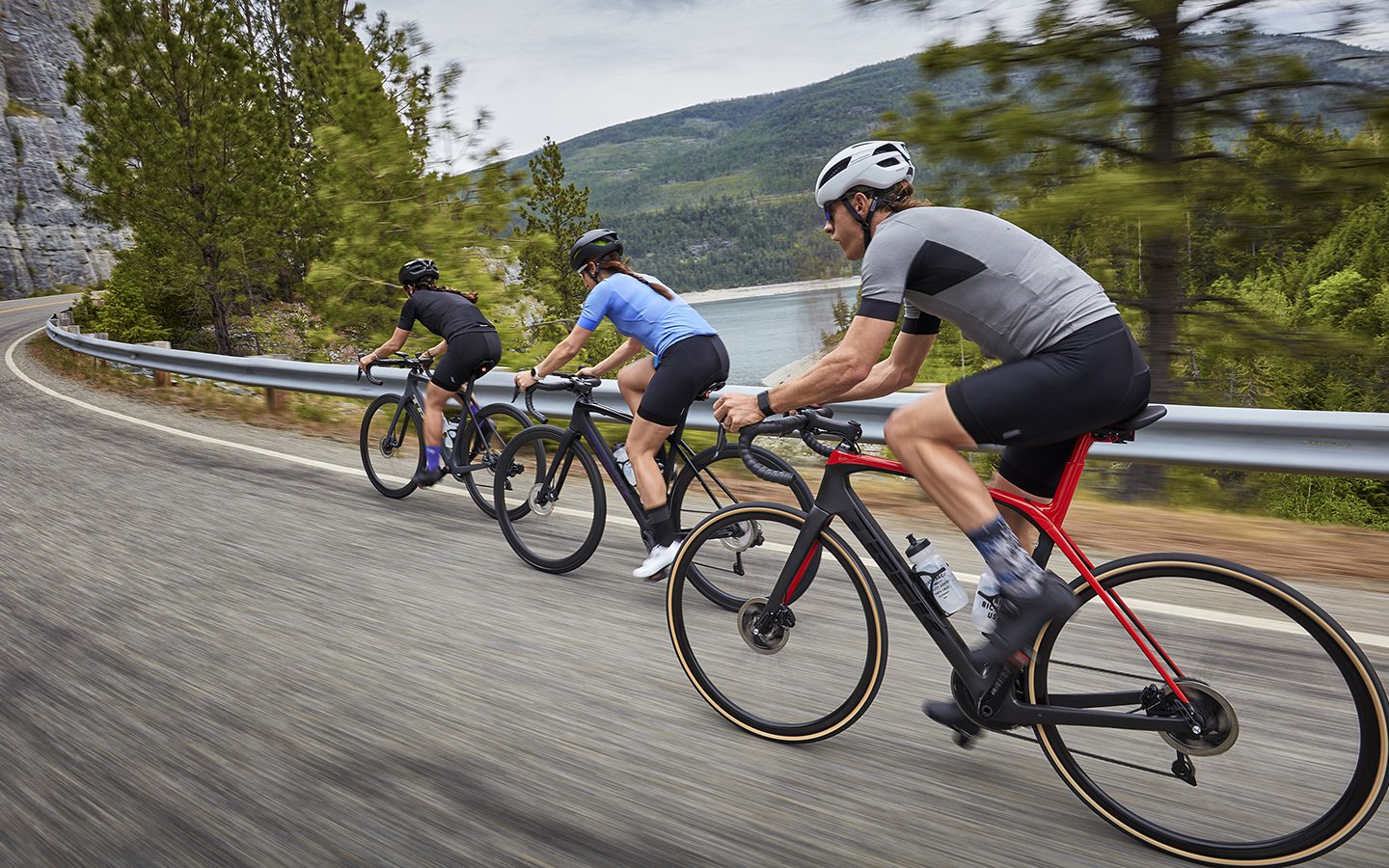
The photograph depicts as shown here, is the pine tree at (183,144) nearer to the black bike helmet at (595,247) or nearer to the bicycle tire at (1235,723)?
the black bike helmet at (595,247)

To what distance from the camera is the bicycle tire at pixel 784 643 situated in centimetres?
299

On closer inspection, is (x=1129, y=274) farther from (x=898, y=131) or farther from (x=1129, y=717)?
(x=1129, y=717)

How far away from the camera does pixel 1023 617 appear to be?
261cm

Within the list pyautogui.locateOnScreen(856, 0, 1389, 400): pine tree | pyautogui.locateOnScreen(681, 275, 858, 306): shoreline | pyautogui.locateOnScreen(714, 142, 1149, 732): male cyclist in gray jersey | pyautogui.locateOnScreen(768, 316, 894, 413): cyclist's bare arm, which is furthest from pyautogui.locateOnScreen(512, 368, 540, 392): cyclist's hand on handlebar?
pyautogui.locateOnScreen(681, 275, 858, 306): shoreline

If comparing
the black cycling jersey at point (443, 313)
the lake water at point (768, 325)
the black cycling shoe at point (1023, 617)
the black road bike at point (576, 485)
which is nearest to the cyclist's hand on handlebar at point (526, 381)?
the black road bike at point (576, 485)

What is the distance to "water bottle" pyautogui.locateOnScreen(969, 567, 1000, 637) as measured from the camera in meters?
2.72

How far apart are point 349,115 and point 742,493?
8982 millimetres

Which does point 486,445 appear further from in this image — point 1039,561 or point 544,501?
point 1039,561

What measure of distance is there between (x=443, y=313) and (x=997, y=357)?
4466mm

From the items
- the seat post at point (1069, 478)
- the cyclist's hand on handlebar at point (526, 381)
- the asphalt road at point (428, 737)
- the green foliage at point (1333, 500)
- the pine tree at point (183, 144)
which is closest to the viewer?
the asphalt road at point (428, 737)

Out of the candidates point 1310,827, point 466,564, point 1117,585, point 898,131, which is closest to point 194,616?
point 466,564

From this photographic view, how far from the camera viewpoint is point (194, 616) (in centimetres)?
434

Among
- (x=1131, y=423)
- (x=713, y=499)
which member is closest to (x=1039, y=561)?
(x=1131, y=423)

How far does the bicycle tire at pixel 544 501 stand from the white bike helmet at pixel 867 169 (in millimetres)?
2486
